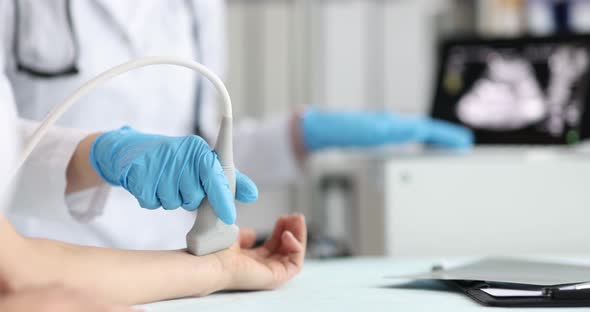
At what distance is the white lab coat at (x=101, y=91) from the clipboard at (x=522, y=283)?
361 mm

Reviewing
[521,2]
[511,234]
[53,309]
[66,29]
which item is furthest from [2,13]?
[521,2]

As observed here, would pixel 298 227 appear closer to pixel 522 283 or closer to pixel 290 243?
pixel 290 243

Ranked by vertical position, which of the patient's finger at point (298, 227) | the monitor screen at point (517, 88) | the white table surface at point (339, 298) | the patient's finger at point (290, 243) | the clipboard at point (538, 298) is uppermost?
the monitor screen at point (517, 88)

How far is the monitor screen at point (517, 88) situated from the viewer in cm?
175

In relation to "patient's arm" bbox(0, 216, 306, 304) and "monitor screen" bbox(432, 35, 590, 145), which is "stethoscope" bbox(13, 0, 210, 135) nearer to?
"patient's arm" bbox(0, 216, 306, 304)

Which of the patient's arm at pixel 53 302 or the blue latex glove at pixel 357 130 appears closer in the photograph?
the patient's arm at pixel 53 302

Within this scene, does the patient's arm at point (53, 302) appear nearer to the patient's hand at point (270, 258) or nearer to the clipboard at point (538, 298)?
the patient's hand at point (270, 258)

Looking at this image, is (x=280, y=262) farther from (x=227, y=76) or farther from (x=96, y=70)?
(x=227, y=76)

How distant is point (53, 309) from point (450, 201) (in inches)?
43.3

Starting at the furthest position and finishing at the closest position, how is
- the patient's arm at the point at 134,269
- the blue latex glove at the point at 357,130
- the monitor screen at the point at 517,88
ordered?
the monitor screen at the point at 517,88 → the blue latex glove at the point at 357,130 → the patient's arm at the point at 134,269

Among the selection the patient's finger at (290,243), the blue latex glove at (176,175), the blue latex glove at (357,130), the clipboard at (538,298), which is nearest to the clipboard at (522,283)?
the clipboard at (538,298)

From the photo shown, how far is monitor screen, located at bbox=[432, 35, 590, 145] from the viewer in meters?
1.75

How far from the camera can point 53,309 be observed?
1.83 feet

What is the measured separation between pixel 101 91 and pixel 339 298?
686 mm
